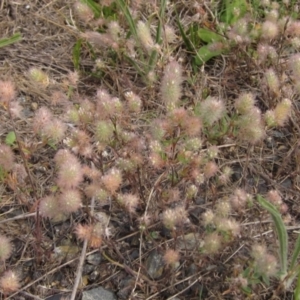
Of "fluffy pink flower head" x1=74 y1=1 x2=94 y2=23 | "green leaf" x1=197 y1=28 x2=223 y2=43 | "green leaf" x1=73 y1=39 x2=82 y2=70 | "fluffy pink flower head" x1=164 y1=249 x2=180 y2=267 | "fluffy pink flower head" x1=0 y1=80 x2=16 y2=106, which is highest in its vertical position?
"fluffy pink flower head" x1=0 y1=80 x2=16 y2=106

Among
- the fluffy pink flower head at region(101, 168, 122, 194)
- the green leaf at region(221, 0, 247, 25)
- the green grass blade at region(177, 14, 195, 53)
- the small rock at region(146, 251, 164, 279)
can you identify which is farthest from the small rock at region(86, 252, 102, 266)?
the green leaf at region(221, 0, 247, 25)

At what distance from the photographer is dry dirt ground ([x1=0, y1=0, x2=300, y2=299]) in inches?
75.0

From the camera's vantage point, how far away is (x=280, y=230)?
5.60 ft

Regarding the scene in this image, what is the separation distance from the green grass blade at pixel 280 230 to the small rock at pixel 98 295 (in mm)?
601

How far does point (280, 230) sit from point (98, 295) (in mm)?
680

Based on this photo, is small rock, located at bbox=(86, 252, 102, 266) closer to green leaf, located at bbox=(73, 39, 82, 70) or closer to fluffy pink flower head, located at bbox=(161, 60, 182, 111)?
fluffy pink flower head, located at bbox=(161, 60, 182, 111)

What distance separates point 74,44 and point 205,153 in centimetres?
100

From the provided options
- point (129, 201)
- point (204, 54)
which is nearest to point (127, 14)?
point (204, 54)

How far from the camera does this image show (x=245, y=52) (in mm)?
2430

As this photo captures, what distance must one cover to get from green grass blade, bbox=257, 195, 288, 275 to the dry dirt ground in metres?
0.15

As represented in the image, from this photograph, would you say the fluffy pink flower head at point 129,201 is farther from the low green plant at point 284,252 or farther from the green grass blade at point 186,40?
the green grass blade at point 186,40

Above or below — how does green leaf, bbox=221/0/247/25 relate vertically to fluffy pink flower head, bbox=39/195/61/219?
above

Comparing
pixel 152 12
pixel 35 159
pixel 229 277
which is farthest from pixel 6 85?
pixel 152 12

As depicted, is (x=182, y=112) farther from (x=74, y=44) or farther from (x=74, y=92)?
(x=74, y=44)
